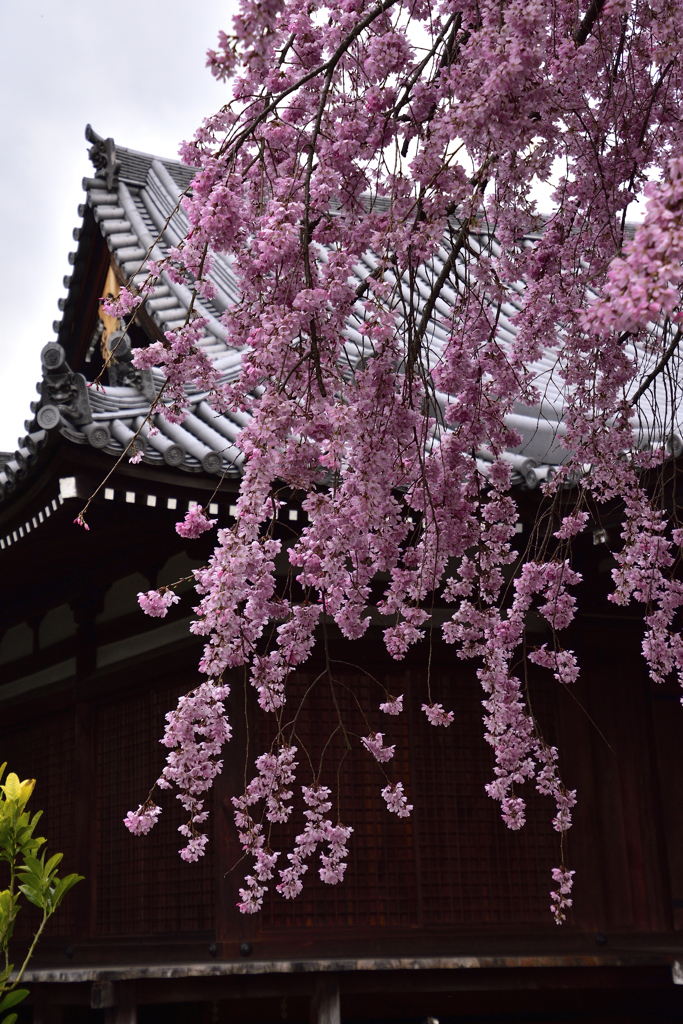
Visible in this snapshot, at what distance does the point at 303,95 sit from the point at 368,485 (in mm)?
1292

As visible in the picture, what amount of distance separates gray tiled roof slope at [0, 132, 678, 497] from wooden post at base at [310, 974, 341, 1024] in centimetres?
266

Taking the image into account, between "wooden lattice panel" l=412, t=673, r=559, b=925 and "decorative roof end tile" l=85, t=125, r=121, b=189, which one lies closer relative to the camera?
"wooden lattice panel" l=412, t=673, r=559, b=925

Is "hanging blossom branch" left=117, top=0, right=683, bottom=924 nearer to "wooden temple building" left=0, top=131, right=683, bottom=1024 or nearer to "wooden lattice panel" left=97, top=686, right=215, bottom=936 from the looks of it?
"wooden temple building" left=0, top=131, right=683, bottom=1024

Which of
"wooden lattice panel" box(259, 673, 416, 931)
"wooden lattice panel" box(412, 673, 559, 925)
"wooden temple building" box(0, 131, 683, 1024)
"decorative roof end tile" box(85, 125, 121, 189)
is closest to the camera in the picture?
"wooden temple building" box(0, 131, 683, 1024)

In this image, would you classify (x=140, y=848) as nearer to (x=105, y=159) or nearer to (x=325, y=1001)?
(x=325, y=1001)

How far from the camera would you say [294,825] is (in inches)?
255

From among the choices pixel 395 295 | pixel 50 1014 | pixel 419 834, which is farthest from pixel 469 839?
pixel 395 295

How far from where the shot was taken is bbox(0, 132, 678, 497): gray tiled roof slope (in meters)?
5.48

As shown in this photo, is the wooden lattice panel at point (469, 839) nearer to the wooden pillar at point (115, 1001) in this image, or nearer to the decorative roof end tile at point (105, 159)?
the wooden pillar at point (115, 1001)

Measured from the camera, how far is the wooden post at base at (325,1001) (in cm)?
552

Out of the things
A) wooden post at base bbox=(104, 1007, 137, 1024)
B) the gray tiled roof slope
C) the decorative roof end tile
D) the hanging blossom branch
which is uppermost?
the decorative roof end tile

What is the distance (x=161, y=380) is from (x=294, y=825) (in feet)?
9.68

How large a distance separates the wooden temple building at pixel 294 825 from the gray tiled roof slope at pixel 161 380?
33 millimetres

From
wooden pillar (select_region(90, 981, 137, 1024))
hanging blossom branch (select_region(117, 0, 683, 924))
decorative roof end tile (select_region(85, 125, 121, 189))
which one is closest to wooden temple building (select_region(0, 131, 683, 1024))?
wooden pillar (select_region(90, 981, 137, 1024))
